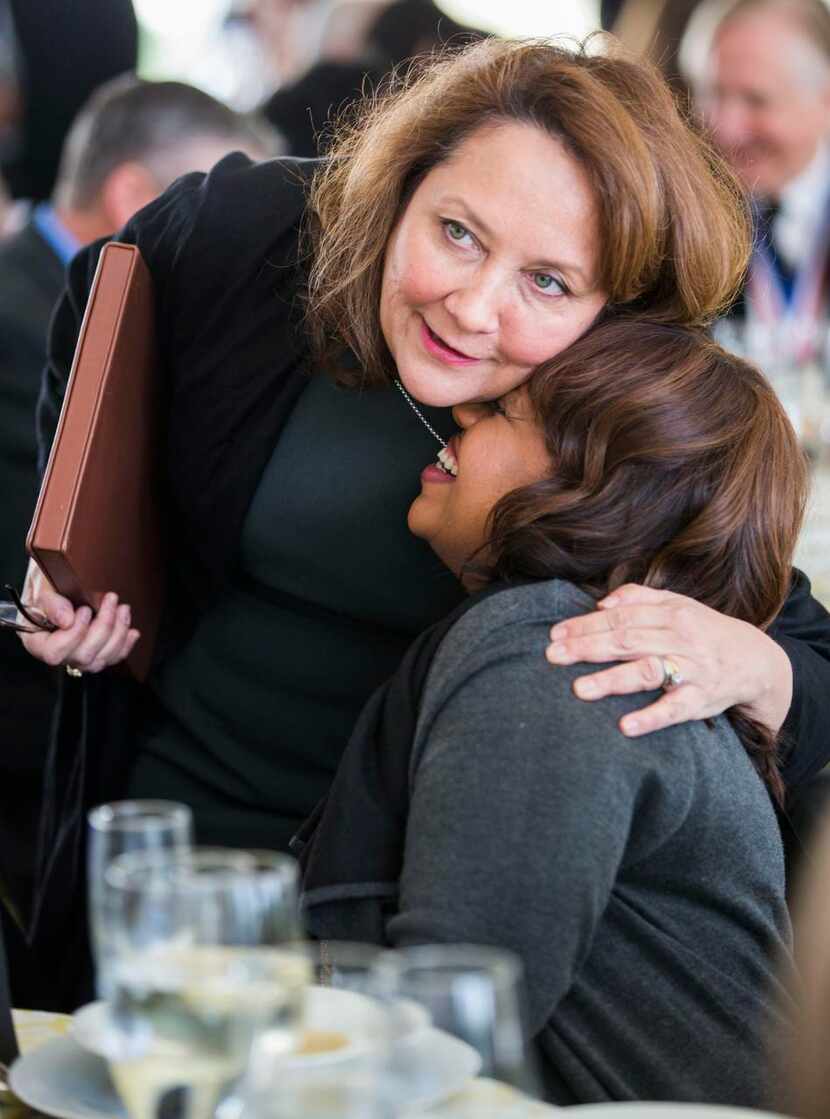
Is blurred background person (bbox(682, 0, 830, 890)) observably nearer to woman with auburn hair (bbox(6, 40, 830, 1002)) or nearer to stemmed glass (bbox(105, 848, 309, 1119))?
woman with auburn hair (bbox(6, 40, 830, 1002))

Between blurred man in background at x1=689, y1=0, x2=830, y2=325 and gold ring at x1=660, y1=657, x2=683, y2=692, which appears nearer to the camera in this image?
gold ring at x1=660, y1=657, x2=683, y2=692

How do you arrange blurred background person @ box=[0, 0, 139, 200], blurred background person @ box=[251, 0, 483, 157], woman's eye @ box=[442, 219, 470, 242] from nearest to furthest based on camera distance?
woman's eye @ box=[442, 219, 470, 242], blurred background person @ box=[251, 0, 483, 157], blurred background person @ box=[0, 0, 139, 200]

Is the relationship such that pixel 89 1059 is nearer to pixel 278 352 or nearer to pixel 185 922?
pixel 185 922

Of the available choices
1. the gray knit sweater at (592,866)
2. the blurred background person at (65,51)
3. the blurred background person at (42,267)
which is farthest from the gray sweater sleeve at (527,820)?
the blurred background person at (65,51)

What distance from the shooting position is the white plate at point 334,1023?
2.18 ft

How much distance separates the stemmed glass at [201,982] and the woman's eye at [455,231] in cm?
93

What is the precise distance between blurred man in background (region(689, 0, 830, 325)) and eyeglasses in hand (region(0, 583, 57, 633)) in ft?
8.40

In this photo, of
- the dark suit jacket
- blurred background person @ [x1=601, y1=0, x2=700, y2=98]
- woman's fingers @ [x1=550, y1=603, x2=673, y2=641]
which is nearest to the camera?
woman's fingers @ [x1=550, y1=603, x2=673, y2=641]

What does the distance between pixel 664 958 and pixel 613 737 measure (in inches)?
8.6

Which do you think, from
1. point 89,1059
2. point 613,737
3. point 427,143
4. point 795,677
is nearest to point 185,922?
point 89,1059

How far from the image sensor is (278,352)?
1.79 m

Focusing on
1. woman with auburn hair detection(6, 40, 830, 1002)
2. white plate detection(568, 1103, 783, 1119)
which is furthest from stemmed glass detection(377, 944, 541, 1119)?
woman with auburn hair detection(6, 40, 830, 1002)

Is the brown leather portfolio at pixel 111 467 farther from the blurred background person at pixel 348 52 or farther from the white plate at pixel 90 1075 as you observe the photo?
the blurred background person at pixel 348 52

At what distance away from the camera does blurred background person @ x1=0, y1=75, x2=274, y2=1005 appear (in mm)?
2557
